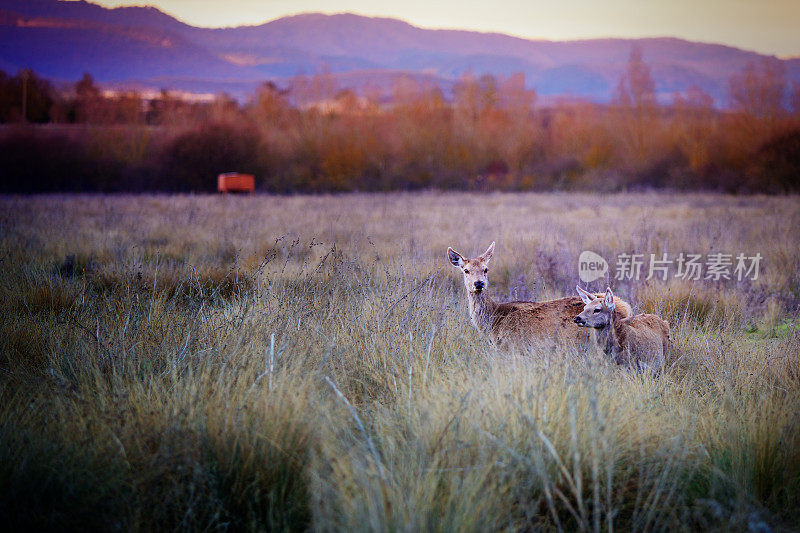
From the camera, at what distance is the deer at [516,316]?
18.0 feet

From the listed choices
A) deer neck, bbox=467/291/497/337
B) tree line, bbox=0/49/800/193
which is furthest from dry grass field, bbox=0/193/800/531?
tree line, bbox=0/49/800/193

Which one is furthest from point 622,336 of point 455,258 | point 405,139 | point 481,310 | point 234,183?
point 405,139

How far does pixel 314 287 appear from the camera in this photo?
6711 millimetres

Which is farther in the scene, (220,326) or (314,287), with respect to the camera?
(314,287)

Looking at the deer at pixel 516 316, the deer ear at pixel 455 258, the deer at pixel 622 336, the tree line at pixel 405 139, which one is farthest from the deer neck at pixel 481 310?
the tree line at pixel 405 139

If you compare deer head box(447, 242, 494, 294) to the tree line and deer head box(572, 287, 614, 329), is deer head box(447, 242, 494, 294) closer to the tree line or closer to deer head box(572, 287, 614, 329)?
deer head box(572, 287, 614, 329)

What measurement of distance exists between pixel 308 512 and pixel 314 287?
380 centimetres

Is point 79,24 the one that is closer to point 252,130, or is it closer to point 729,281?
point 252,130

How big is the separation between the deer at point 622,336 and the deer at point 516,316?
27 cm

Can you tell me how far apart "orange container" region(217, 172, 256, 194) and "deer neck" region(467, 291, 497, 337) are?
23812 millimetres

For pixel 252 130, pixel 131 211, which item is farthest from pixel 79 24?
pixel 131 211

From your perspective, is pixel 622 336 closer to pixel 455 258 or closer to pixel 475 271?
pixel 475 271

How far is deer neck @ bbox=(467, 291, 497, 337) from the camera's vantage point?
19.4ft

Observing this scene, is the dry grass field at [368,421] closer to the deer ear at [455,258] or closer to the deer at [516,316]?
the deer at [516,316]
